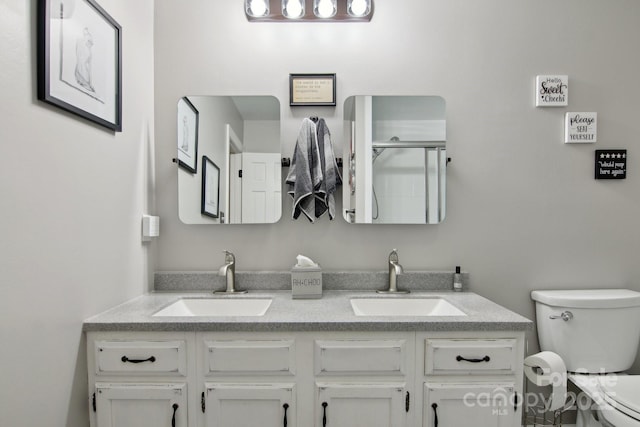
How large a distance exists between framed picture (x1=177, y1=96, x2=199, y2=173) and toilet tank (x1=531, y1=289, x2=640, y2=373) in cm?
190

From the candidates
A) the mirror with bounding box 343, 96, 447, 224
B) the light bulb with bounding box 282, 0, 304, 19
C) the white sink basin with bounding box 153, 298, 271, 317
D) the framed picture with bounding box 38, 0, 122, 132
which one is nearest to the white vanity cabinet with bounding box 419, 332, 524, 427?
the mirror with bounding box 343, 96, 447, 224

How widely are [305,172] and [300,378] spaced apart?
3.02ft

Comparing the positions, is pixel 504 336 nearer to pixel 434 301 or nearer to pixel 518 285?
pixel 434 301

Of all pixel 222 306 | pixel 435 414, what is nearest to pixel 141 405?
pixel 222 306

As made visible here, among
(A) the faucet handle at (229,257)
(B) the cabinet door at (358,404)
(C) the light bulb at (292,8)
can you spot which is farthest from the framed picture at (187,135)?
(B) the cabinet door at (358,404)

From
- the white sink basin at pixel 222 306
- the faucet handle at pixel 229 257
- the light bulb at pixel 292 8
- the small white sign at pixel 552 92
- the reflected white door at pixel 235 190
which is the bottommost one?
the white sink basin at pixel 222 306

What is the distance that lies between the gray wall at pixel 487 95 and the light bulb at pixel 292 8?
6 centimetres

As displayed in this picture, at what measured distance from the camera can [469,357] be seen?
4.08ft

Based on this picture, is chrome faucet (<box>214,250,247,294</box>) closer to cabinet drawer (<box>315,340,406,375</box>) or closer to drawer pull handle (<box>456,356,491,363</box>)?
cabinet drawer (<box>315,340,406,375</box>)

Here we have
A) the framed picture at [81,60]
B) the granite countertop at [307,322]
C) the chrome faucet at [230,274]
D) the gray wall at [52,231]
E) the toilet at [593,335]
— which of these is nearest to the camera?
the gray wall at [52,231]

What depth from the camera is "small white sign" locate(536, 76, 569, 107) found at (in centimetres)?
172

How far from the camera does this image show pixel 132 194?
60.6 inches

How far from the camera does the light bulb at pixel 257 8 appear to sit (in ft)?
5.54

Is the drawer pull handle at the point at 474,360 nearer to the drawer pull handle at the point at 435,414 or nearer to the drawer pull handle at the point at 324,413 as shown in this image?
the drawer pull handle at the point at 435,414
